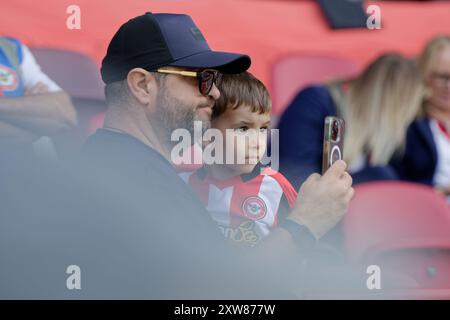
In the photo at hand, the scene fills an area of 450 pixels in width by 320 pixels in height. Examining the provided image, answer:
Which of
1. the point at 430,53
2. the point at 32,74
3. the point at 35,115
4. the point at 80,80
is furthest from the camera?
the point at 430,53

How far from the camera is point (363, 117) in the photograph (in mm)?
2549

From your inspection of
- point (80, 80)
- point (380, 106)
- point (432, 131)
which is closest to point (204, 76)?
point (80, 80)

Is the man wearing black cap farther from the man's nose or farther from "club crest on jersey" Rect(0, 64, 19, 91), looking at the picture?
"club crest on jersey" Rect(0, 64, 19, 91)

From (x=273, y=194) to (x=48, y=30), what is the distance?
3.67ft

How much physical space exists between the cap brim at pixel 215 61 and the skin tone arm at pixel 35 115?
1.36 ft

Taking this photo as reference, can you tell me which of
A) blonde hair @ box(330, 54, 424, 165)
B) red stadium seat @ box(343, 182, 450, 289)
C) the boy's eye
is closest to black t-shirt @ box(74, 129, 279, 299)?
the boy's eye

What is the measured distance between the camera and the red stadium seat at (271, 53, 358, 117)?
9.68ft

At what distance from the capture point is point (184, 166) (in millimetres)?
1558

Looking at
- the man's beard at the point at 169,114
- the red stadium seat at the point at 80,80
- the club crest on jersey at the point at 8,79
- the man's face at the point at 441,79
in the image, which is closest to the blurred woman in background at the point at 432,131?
the man's face at the point at 441,79

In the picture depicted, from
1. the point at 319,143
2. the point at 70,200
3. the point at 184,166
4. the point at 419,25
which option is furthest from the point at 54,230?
the point at 419,25

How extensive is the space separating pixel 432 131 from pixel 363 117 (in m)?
0.37

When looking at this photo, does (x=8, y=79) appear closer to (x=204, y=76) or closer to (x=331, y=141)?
(x=204, y=76)

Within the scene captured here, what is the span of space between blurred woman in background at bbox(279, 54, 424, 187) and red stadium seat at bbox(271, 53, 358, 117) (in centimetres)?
32
